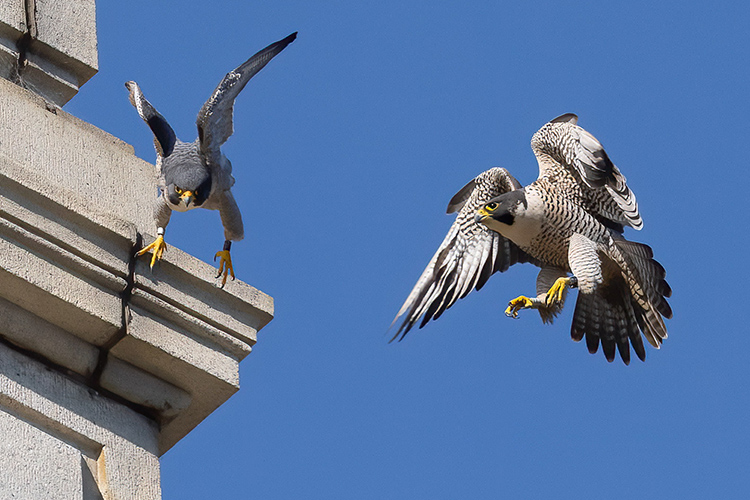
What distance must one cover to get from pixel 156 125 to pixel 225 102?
57cm

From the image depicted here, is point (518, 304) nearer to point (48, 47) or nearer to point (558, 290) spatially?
point (558, 290)

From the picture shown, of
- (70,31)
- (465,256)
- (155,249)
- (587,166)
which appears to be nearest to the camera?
(155,249)

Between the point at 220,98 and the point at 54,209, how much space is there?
4.10 ft

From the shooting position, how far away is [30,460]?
5.69 metres

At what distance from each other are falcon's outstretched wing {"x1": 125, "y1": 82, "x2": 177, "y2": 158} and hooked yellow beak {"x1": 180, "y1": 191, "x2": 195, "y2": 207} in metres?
0.68

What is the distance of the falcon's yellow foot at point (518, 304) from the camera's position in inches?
370

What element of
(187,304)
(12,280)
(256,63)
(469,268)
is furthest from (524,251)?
(12,280)

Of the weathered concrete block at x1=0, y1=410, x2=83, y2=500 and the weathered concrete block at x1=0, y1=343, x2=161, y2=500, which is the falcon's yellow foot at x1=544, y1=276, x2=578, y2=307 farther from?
the weathered concrete block at x1=0, y1=410, x2=83, y2=500

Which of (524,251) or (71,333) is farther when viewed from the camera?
(524,251)

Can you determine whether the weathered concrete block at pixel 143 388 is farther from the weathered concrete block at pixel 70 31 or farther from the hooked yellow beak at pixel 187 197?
the weathered concrete block at pixel 70 31

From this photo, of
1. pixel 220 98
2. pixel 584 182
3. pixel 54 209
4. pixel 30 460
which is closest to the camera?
pixel 30 460

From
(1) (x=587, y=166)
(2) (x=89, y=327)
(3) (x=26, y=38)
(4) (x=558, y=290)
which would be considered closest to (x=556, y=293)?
(4) (x=558, y=290)

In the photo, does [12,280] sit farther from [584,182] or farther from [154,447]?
[584,182]

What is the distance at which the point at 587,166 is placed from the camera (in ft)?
32.6
